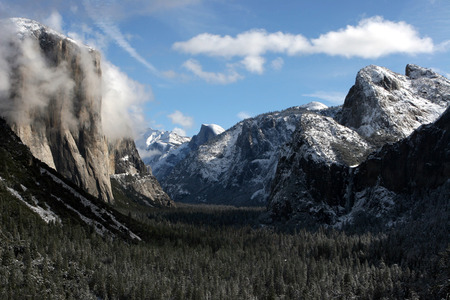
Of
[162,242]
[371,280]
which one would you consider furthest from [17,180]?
[371,280]

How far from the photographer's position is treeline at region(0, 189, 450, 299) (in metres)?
103

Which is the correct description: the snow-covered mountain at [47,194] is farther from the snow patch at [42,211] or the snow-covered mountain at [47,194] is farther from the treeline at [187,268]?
the treeline at [187,268]

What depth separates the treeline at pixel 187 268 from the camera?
337 feet

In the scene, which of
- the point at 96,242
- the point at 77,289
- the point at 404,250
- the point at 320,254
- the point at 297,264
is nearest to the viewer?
the point at 77,289

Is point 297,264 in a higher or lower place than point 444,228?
lower

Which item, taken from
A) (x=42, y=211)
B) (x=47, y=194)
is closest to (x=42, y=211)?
(x=42, y=211)

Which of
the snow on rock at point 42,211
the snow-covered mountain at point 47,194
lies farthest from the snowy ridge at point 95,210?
the snow on rock at point 42,211

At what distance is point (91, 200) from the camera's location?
18975 centimetres

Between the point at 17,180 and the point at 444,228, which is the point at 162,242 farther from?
the point at 444,228

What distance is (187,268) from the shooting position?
493 ft

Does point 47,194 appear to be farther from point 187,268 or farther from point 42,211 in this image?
point 187,268

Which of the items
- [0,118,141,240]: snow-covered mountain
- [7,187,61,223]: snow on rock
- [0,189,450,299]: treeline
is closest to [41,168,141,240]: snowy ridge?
[0,118,141,240]: snow-covered mountain

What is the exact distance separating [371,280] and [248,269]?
44066mm

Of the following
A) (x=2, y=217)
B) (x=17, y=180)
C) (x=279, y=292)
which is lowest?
(x=279, y=292)
